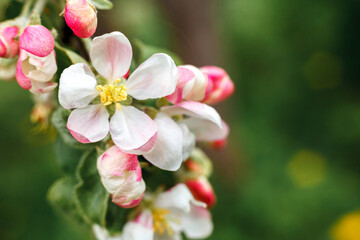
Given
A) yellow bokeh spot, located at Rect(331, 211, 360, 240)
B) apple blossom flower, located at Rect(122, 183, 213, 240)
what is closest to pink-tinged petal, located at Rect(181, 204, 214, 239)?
apple blossom flower, located at Rect(122, 183, 213, 240)

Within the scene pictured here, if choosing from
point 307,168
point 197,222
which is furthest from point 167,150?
point 307,168

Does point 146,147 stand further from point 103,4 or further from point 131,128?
point 103,4

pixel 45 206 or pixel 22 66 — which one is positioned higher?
pixel 22 66

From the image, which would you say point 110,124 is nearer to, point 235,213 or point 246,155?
point 235,213

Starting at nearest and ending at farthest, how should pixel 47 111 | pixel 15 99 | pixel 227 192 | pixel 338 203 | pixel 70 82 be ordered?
1. pixel 70 82
2. pixel 47 111
3. pixel 338 203
4. pixel 227 192
5. pixel 15 99

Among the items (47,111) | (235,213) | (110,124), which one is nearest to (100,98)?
(110,124)

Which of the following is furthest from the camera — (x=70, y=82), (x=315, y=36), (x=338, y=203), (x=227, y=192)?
(x=315, y=36)

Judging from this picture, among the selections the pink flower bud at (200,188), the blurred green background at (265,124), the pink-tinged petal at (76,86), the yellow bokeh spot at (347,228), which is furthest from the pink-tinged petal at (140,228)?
the yellow bokeh spot at (347,228)
